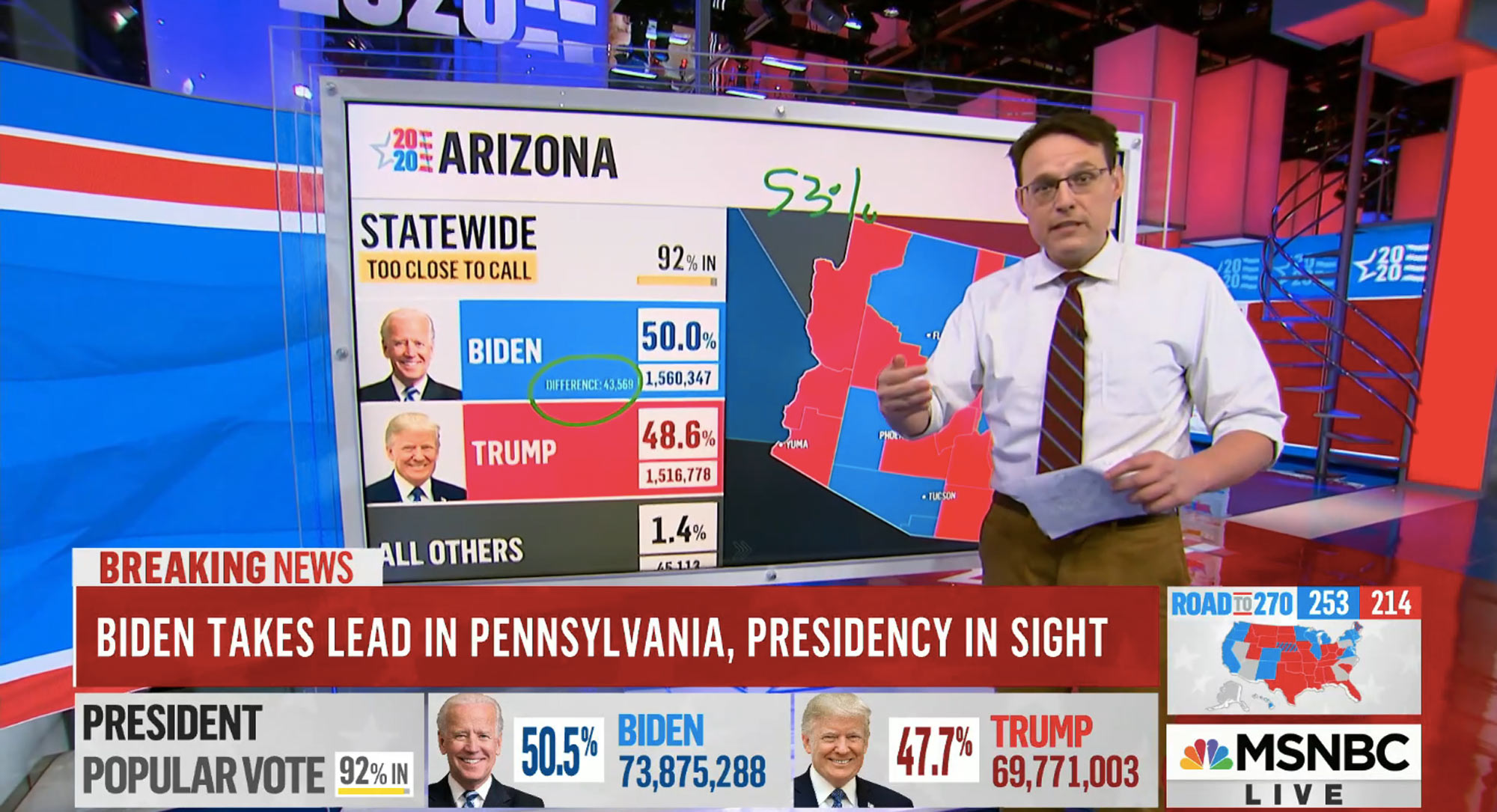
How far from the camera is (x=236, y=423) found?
1799mm

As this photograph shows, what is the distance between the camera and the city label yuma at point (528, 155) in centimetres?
114

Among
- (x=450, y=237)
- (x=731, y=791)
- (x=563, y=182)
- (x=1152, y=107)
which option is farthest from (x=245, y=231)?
(x=1152, y=107)

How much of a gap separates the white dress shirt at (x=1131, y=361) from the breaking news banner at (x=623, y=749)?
535 millimetres

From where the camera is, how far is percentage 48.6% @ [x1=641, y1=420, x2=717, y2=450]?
1.26 metres

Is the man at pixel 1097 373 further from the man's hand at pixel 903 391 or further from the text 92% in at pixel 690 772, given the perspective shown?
the text 92% in at pixel 690 772

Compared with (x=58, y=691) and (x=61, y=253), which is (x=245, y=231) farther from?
(x=58, y=691)

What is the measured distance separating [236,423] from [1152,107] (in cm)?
222

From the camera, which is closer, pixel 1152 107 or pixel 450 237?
pixel 450 237

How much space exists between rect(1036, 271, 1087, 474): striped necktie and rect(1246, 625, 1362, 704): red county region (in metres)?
0.35

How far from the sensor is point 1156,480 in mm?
942

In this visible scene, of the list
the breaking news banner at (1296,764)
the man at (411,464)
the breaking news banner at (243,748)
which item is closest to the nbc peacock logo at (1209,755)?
the breaking news banner at (1296,764)

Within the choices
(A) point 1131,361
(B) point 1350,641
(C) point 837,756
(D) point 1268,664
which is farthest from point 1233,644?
(C) point 837,756

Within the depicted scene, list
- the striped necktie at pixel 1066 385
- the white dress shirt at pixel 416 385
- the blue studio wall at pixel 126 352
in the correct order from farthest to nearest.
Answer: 1. the blue studio wall at pixel 126 352
2. the white dress shirt at pixel 416 385
3. the striped necktie at pixel 1066 385

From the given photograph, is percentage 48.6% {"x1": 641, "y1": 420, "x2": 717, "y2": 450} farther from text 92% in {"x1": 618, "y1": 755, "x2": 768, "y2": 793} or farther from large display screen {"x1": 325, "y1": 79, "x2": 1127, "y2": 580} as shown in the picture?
text 92% in {"x1": 618, "y1": 755, "x2": 768, "y2": 793}
